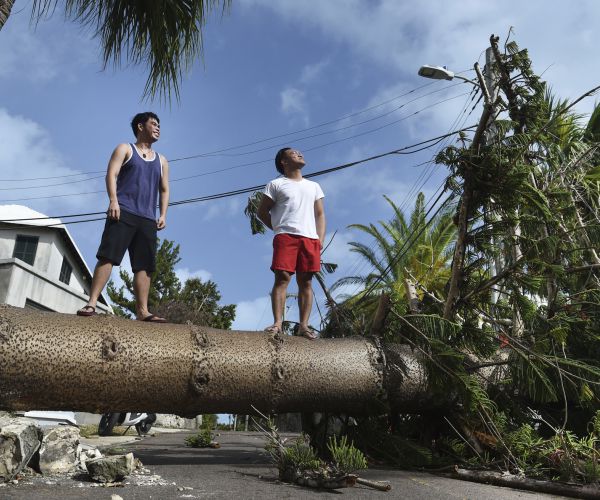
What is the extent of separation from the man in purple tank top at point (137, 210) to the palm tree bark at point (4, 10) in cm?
133

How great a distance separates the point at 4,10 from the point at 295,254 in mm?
2949

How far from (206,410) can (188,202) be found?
28.4 feet

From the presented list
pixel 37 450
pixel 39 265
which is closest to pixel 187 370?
pixel 37 450

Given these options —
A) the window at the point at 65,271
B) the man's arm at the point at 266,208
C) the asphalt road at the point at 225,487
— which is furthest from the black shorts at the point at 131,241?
the window at the point at 65,271

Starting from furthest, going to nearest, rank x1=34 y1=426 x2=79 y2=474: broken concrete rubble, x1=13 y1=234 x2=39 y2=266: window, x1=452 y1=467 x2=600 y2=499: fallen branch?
x1=13 y1=234 x2=39 y2=266: window
x1=452 y1=467 x2=600 y2=499: fallen branch
x1=34 y1=426 x2=79 y2=474: broken concrete rubble

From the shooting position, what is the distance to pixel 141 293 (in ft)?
13.1

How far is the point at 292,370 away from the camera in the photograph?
3.85m

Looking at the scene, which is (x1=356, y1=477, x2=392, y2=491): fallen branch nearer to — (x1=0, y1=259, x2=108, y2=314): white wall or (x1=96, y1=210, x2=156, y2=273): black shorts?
(x1=96, y1=210, x2=156, y2=273): black shorts

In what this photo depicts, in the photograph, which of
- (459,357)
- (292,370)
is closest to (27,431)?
(292,370)

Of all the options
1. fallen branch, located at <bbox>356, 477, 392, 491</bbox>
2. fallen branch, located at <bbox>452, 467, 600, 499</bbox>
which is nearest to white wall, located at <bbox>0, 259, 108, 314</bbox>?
fallen branch, located at <bbox>452, 467, 600, 499</bbox>

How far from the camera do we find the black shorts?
3801 millimetres

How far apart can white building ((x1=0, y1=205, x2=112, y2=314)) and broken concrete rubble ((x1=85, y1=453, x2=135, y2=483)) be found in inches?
410

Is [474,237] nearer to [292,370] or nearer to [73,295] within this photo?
[292,370]

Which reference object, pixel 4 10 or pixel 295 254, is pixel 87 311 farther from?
pixel 4 10
